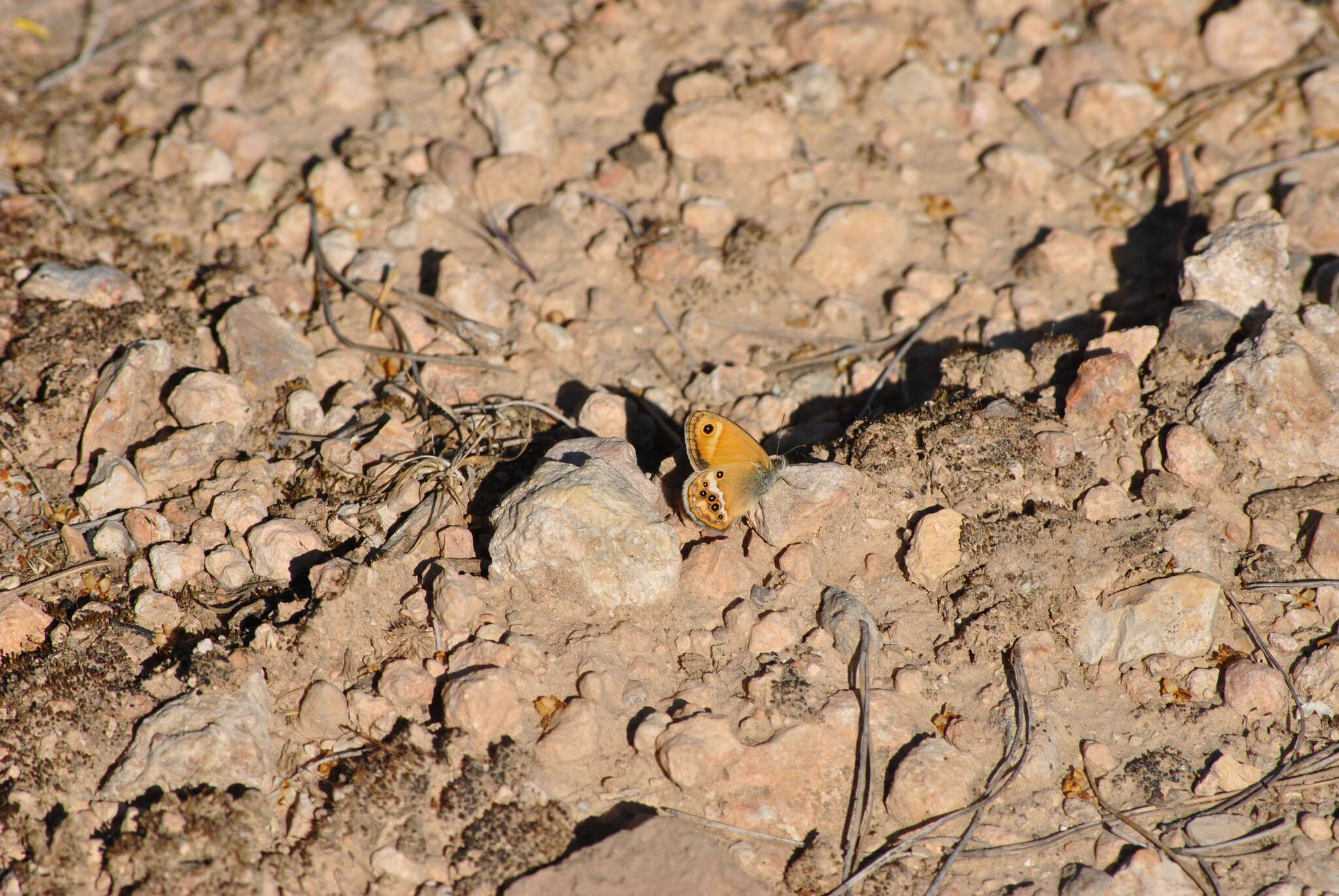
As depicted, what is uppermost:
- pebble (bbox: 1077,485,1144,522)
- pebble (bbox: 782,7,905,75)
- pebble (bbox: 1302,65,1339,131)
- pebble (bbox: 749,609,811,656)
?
pebble (bbox: 782,7,905,75)

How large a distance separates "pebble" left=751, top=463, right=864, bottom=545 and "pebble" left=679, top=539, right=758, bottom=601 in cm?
19

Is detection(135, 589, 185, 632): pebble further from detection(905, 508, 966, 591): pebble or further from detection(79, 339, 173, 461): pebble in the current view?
detection(905, 508, 966, 591): pebble

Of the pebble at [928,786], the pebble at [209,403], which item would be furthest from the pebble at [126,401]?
the pebble at [928,786]

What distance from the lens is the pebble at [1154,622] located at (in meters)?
3.62

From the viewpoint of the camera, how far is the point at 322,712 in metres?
3.42

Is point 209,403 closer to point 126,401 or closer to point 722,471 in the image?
point 126,401

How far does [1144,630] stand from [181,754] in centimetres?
385

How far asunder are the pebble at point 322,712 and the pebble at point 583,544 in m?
0.77

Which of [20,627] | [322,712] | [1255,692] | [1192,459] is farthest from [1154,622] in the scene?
[20,627]

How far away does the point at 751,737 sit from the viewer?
11.3ft

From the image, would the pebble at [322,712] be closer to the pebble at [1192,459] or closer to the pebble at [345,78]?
the pebble at [1192,459]

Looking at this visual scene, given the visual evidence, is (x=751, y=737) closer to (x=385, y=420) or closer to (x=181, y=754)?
(x=181, y=754)

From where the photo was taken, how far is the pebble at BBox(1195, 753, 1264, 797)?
11.2ft

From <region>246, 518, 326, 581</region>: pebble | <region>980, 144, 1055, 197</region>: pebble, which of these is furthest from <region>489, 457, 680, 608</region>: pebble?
<region>980, 144, 1055, 197</region>: pebble
